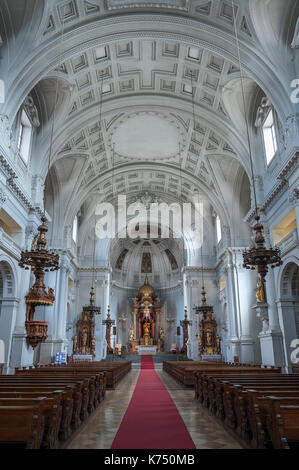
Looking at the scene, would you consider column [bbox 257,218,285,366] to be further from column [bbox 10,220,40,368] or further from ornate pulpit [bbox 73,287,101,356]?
ornate pulpit [bbox 73,287,101,356]

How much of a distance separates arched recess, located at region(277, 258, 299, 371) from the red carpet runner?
6.45m

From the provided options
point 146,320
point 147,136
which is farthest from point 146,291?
point 147,136

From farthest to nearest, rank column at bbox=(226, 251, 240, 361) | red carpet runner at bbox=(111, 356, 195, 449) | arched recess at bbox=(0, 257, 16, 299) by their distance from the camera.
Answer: column at bbox=(226, 251, 240, 361) < arched recess at bbox=(0, 257, 16, 299) < red carpet runner at bbox=(111, 356, 195, 449)

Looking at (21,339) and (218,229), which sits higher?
(218,229)

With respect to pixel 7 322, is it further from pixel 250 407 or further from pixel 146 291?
pixel 146 291

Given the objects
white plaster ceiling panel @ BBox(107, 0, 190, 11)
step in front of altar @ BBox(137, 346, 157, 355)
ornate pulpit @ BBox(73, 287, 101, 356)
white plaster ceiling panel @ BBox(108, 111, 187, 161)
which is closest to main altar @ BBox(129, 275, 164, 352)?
step in front of altar @ BBox(137, 346, 157, 355)

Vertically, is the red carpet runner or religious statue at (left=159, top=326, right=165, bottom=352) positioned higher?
religious statue at (left=159, top=326, right=165, bottom=352)

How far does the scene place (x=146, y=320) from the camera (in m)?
34.2

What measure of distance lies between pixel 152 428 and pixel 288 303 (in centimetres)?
942

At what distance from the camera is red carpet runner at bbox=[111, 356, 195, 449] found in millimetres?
4285

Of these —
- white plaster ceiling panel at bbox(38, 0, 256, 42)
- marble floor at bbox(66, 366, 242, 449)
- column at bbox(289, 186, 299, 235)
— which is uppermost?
white plaster ceiling panel at bbox(38, 0, 256, 42)

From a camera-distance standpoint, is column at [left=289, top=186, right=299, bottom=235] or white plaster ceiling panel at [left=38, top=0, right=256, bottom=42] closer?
column at [left=289, top=186, right=299, bottom=235]

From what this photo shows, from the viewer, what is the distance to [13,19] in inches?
441
